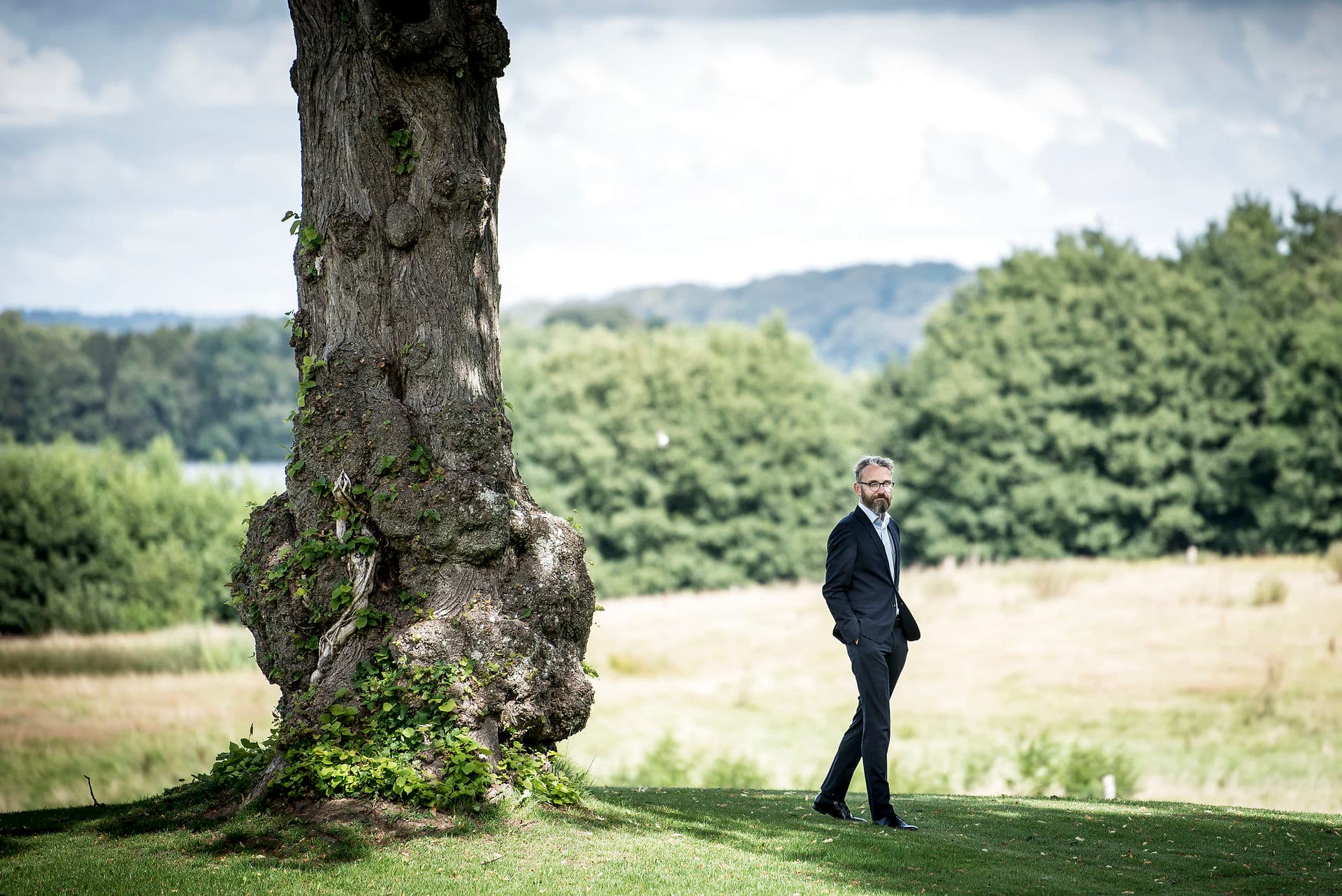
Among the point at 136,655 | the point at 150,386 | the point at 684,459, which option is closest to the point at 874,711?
the point at 136,655

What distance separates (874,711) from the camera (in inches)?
345

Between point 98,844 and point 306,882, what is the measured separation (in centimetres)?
162

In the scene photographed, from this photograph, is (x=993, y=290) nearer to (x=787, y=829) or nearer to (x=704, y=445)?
(x=704, y=445)

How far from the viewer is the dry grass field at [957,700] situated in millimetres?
18531

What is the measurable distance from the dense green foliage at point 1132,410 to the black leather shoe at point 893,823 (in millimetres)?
46489

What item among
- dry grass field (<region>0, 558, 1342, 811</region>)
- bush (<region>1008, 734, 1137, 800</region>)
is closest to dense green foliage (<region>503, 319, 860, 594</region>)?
dry grass field (<region>0, 558, 1342, 811</region>)

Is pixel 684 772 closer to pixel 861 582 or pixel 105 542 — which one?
pixel 861 582

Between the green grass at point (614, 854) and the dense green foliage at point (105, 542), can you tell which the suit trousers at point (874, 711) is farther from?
the dense green foliage at point (105, 542)

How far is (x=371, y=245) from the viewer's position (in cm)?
851

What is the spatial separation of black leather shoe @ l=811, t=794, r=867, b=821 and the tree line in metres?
44.4

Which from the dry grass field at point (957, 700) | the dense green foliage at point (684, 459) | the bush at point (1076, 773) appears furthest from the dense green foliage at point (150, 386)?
the bush at point (1076, 773)

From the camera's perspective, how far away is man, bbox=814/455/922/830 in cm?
875

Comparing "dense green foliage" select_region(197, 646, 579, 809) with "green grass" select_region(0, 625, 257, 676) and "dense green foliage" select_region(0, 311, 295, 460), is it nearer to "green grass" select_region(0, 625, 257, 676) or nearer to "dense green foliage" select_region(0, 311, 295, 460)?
"green grass" select_region(0, 625, 257, 676)

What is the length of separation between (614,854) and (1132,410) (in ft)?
169
